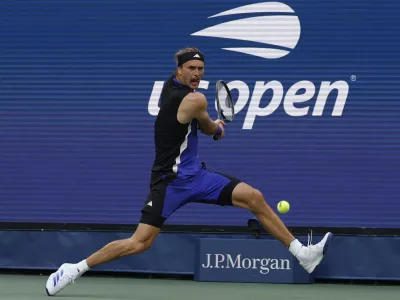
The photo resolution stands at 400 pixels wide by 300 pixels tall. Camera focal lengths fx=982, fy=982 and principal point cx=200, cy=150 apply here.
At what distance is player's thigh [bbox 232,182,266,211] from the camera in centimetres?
723

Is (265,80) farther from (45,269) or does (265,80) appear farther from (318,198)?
(45,269)

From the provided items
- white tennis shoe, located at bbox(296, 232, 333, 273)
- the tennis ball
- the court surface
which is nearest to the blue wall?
the court surface

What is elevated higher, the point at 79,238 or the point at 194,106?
the point at 194,106

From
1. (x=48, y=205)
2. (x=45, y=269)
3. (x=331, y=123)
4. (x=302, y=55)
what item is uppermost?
(x=302, y=55)

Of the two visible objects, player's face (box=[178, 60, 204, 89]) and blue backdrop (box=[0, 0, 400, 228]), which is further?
blue backdrop (box=[0, 0, 400, 228])

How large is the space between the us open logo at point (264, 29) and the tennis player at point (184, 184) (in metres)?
2.03

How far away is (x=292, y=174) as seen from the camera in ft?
30.1

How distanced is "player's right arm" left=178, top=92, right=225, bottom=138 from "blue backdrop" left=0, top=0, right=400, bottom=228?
2.05 metres

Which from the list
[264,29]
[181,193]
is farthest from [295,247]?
[264,29]

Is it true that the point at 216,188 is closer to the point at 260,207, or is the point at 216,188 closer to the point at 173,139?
the point at 260,207

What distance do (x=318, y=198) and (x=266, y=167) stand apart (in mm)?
568

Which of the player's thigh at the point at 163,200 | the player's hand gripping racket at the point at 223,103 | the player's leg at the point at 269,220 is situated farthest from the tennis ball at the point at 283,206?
the player's thigh at the point at 163,200

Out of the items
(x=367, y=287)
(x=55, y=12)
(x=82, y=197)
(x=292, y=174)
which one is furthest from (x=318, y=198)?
(x=55, y=12)

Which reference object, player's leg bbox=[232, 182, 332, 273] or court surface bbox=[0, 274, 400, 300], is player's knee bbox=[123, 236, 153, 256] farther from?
player's leg bbox=[232, 182, 332, 273]
